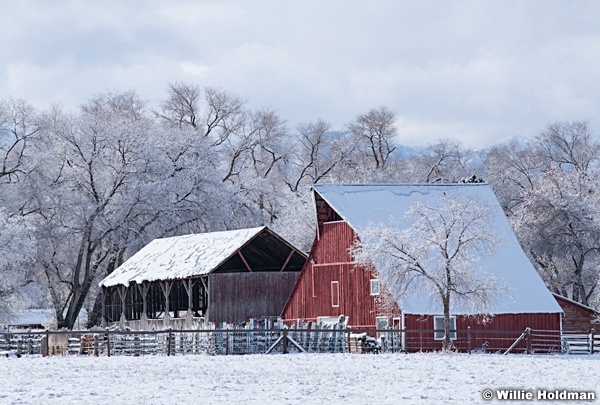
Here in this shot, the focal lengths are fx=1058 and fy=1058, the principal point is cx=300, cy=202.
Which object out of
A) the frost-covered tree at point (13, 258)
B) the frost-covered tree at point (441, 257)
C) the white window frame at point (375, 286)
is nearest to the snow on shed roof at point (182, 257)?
the frost-covered tree at point (13, 258)

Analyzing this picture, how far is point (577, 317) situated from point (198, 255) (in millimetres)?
19656

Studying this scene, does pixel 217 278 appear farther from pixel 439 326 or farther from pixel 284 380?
pixel 284 380

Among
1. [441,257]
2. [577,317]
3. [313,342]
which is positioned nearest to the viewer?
[441,257]

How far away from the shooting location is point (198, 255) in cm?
5481

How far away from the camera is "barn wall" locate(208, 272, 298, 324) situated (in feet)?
171

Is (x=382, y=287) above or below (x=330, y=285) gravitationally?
below

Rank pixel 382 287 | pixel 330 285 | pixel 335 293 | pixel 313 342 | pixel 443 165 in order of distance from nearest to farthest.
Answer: pixel 313 342 → pixel 382 287 → pixel 335 293 → pixel 330 285 → pixel 443 165

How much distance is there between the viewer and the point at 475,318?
47.1 meters

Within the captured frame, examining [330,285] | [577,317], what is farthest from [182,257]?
[577,317]

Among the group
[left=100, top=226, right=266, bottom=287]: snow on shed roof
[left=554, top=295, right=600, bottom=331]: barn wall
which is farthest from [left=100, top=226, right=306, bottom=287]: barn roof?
[left=554, top=295, right=600, bottom=331]: barn wall

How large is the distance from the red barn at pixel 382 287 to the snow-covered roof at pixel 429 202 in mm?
44

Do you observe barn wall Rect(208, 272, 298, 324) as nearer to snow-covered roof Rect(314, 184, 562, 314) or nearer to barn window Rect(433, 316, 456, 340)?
snow-covered roof Rect(314, 184, 562, 314)

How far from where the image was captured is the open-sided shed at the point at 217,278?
52.4m

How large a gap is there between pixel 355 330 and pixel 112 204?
107ft
